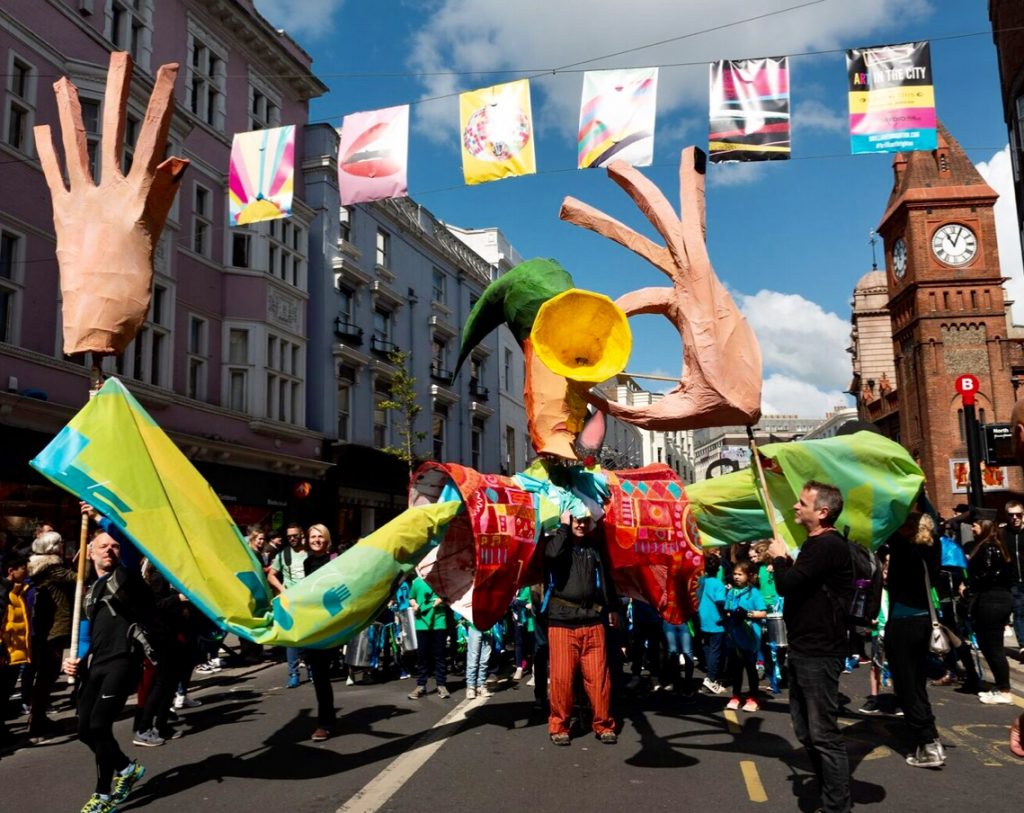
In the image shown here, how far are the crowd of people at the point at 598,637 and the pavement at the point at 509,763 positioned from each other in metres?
0.27

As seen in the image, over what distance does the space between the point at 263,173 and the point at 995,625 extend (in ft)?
34.5

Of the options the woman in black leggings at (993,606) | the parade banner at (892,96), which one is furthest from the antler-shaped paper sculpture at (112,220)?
the woman in black leggings at (993,606)

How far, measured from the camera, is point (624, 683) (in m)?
→ 9.30

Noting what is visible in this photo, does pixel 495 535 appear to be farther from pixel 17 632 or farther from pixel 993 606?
pixel 993 606

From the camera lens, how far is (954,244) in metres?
46.2

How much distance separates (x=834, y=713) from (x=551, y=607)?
266cm

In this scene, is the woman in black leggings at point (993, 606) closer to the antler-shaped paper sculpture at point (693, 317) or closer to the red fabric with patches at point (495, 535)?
the antler-shaped paper sculpture at point (693, 317)

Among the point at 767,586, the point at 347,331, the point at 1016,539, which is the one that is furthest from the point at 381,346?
the point at 1016,539

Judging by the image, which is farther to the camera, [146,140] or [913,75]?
[913,75]

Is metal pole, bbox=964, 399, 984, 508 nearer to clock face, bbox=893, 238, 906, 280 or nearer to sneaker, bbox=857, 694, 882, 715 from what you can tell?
sneaker, bbox=857, 694, 882, 715

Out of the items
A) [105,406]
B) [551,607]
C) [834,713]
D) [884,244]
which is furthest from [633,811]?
[884,244]

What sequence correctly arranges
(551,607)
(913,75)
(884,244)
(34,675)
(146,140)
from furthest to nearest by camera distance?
(884,244) → (913,75) → (34,675) → (551,607) → (146,140)

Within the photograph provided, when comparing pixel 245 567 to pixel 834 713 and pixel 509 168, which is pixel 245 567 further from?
pixel 509 168

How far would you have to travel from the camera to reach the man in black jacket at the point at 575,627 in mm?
6922
